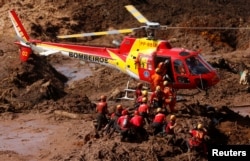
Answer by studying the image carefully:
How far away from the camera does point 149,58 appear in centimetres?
1802

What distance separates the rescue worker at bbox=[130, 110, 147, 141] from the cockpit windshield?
3.39 metres

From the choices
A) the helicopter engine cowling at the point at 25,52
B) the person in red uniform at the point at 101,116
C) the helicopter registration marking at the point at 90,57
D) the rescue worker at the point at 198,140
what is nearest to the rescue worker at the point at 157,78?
the person in red uniform at the point at 101,116

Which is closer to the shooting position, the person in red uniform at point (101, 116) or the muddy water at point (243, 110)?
the person in red uniform at point (101, 116)

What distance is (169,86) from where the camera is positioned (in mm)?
17359

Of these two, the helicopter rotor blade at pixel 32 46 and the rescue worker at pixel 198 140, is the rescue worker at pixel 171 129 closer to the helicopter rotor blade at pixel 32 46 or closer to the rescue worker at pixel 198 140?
the rescue worker at pixel 198 140

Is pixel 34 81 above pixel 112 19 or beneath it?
beneath

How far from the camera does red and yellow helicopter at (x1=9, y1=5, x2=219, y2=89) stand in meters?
17.4

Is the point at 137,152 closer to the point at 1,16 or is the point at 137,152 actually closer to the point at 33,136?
the point at 33,136

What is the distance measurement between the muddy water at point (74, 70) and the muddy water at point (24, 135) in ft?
20.4

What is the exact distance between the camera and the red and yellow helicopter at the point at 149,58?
1736 cm

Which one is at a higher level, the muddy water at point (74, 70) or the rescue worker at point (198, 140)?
the muddy water at point (74, 70)

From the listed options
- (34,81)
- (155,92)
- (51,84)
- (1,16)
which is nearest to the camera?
(155,92)

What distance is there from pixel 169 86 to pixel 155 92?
98 centimetres

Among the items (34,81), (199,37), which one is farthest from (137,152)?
(199,37)
